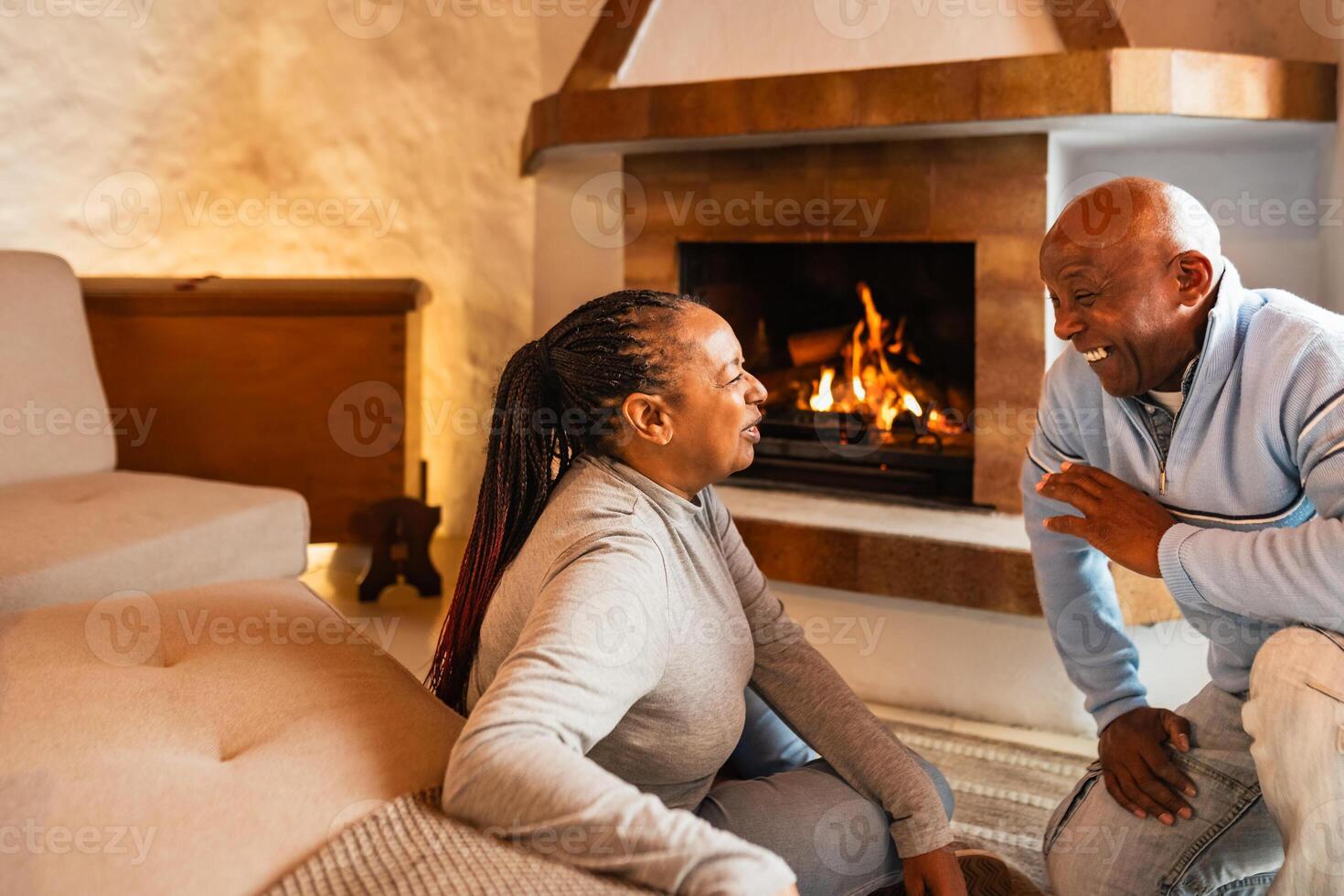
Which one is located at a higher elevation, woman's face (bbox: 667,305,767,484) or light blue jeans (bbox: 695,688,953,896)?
woman's face (bbox: 667,305,767,484)

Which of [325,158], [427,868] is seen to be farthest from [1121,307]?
[325,158]

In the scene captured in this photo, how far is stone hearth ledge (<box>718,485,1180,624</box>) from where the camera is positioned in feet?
8.07

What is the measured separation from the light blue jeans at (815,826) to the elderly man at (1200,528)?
1.22 ft

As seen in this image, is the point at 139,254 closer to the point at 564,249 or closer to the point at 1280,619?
the point at 564,249

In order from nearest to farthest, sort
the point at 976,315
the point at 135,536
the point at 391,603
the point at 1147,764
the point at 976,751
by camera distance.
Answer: the point at 1147,764 < the point at 135,536 < the point at 976,751 < the point at 976,315 < the point at 391,603

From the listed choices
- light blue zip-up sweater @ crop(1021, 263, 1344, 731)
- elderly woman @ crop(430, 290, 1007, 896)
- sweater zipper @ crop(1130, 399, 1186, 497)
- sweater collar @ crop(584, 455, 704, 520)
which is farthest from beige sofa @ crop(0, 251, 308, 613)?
sweater zipper @ crop(1130, 399, 1186, 497)

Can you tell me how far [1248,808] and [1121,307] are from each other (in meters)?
0.66

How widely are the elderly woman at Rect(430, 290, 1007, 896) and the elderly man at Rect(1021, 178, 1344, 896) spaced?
0.29 meters

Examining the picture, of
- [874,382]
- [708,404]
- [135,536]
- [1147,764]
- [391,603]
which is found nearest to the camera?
[708,404]

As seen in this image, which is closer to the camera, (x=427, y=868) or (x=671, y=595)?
(x=427, y=868)

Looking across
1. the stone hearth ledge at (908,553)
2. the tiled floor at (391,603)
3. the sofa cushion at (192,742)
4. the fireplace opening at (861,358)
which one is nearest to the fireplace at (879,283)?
the fireplace opening at (861,358)

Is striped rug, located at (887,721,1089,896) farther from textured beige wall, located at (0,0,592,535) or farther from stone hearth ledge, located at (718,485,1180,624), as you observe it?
textured beige wall, located at (0,0,592,535)

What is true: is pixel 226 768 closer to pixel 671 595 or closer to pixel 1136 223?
pixel 671 595

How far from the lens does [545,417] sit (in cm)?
148
